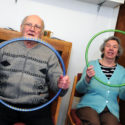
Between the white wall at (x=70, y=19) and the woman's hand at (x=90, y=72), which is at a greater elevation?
the white wall at (x=70, y=19)

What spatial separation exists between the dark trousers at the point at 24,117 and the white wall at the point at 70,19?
3.13 feet

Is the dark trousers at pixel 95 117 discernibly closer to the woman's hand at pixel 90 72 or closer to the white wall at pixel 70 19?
the woman's hand at pixel 90 72

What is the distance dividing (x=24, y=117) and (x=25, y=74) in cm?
31

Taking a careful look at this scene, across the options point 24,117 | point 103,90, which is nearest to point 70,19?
point 103,90

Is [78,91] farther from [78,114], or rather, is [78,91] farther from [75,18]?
[75,18]

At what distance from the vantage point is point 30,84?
136cm

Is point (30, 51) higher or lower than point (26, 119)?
higher

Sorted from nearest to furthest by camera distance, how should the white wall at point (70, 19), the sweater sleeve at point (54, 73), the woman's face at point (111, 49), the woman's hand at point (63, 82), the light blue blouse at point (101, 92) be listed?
1. the woman's hand at point (63, 82)
2. the sweater sleeve at point (54, 73)
3. the light blue blouse at point (101, 92)
4. the woman's face at point (111, 49)
5. the white wall at point (70, 19)

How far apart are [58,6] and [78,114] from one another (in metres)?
1.27

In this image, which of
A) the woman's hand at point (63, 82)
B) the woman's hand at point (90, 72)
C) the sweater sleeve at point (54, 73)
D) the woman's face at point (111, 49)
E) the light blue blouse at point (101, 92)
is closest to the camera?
the woman's hand at point (63, 82)

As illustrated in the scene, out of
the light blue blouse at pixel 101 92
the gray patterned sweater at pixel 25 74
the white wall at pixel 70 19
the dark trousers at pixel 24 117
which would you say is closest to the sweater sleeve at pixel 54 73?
the gray patterned sweater at pixel 25 74

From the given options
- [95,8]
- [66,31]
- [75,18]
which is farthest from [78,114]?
[95,8]

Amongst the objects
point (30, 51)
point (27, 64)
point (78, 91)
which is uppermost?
point (30, 51)

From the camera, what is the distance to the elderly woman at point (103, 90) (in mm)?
1511
